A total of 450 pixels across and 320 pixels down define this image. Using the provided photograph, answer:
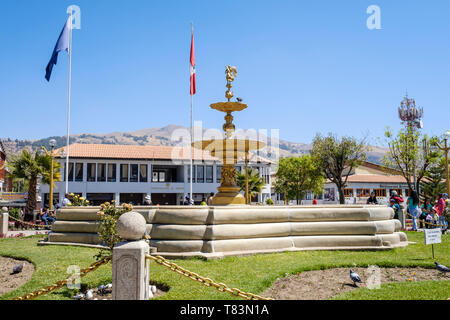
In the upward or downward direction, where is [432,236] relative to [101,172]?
downward

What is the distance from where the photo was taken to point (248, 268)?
7109mm

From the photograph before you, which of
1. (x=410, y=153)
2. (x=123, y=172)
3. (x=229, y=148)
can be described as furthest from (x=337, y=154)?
(x=229, y=148)

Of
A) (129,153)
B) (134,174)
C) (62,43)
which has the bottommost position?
(134,174)

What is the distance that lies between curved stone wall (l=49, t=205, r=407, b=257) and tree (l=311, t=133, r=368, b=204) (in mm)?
32962

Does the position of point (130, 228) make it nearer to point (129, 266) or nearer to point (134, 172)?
point (129, 266)

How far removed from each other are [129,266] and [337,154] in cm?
4090

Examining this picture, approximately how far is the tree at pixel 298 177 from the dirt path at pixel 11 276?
44.9 m

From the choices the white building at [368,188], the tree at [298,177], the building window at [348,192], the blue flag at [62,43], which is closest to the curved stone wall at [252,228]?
the blue flag at [62,43]

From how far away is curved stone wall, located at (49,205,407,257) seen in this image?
834cm

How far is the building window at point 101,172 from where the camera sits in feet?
134

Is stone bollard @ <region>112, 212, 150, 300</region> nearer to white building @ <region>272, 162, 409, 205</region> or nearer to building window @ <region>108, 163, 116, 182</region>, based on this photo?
building window @ <region>108, 163, 116, 182</region>
